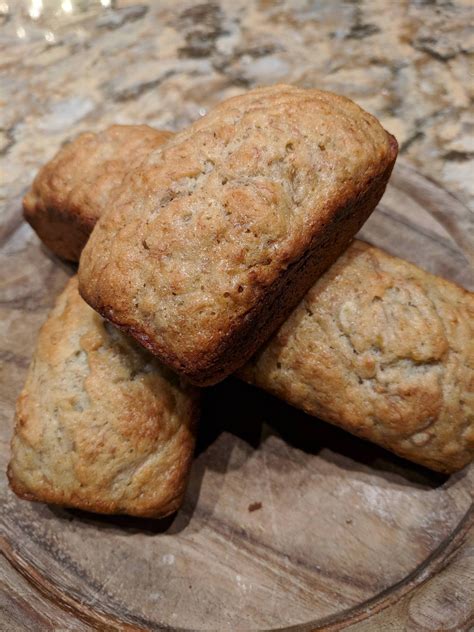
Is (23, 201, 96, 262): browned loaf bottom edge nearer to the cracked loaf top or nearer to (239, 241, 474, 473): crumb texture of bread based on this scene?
Answer: the cracked loaf top

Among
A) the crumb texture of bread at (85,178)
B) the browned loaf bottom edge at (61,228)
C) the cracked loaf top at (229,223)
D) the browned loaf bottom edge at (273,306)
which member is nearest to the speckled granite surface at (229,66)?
the browned loaf bottom edge at (61,228)

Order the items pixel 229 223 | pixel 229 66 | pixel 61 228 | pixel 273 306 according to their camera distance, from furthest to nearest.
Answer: pixel 229 66 → pixel 61 228 → pixel 273 306 → pixel 229 223

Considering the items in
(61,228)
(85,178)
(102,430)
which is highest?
(85,178)

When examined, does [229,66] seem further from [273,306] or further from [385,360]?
[385,360]

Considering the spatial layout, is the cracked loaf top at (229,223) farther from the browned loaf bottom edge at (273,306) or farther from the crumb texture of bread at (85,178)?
the crumb texture of bread at (85,178)

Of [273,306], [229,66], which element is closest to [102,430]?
[273,306]

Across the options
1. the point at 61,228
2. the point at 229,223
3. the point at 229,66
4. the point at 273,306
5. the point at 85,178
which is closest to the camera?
the point at 229,223
